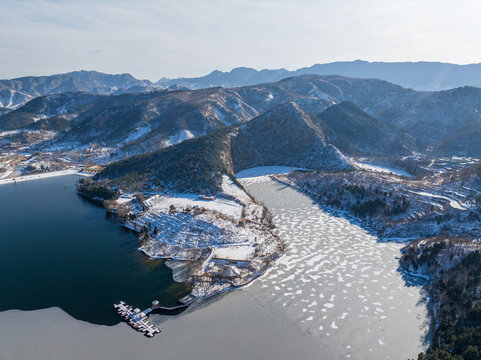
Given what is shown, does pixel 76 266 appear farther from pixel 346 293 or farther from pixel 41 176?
pixel 41 176

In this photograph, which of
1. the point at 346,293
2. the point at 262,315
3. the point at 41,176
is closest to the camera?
the point at 262,315

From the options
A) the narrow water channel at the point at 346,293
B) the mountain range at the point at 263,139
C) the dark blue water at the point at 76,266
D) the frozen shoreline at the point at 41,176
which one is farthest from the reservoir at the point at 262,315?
the frozen shoreline at the point at 41,176

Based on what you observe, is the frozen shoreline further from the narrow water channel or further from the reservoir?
the narrow water channel

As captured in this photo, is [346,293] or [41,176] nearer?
[346,293]

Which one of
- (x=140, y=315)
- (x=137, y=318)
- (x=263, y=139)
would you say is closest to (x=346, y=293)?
(x=140, y=315)

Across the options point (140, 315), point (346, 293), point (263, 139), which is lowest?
point (140, 315)

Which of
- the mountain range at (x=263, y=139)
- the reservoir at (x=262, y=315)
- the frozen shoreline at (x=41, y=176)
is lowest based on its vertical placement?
the reservoir at (x=262, y=315)

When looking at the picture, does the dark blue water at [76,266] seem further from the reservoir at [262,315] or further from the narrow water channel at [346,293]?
the narrow water channel at [346,293]

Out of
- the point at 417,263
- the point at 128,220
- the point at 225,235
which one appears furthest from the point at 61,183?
the point at 417,263
